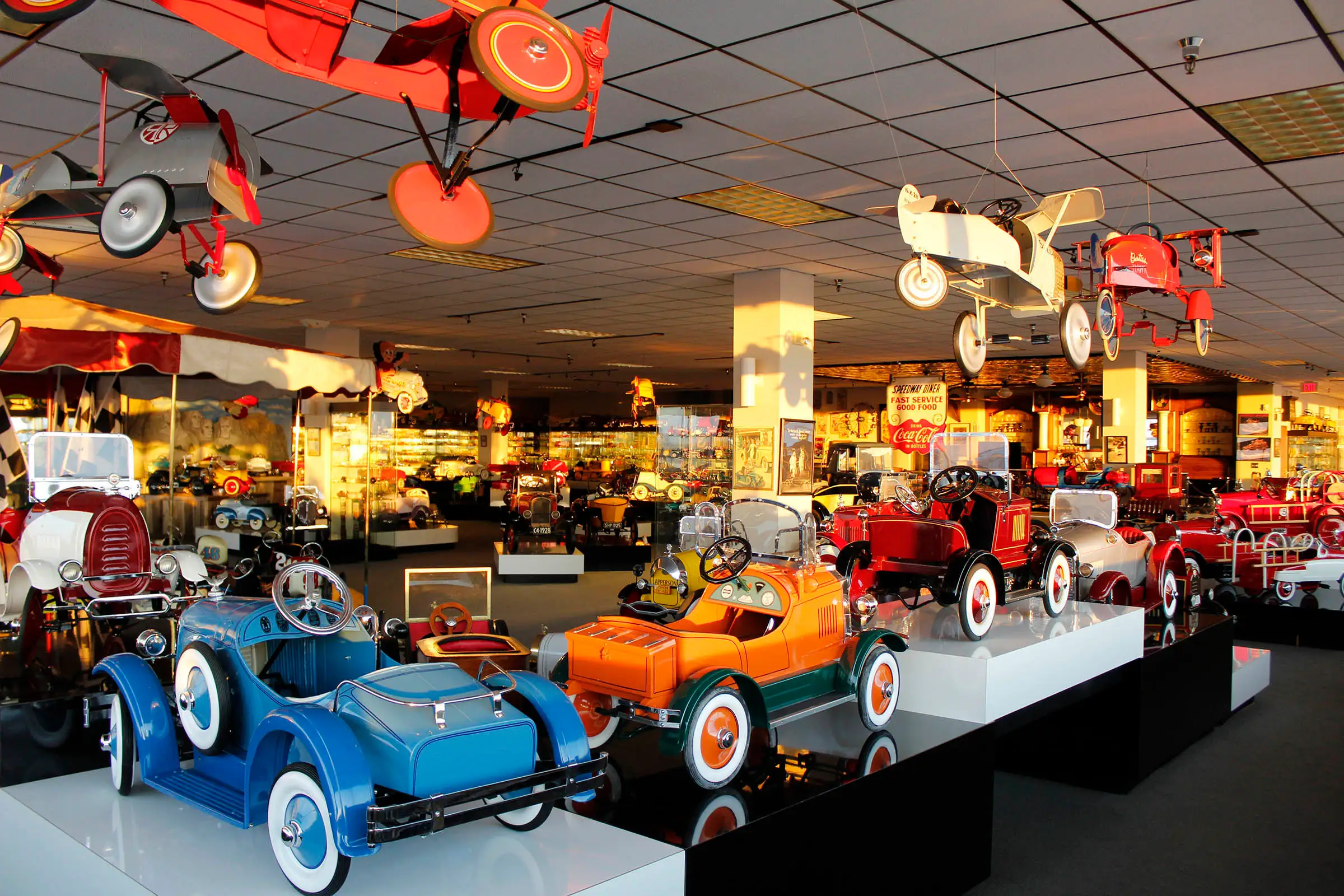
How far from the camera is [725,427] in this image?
11.2 meters

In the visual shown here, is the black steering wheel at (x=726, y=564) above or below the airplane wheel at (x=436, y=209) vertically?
below

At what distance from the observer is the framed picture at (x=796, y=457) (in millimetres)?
9586

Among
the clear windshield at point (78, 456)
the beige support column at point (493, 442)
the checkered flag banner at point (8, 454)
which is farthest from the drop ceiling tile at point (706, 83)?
the beige support column at point (493, 442)

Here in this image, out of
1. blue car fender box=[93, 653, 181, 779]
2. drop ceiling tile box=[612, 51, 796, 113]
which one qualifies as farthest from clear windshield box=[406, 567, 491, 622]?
drop ceiling tile box=[612, 51, 796, 113]

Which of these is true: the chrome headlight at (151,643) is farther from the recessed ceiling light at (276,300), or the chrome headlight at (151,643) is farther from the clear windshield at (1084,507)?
the recessed ceiling light at (276,300)

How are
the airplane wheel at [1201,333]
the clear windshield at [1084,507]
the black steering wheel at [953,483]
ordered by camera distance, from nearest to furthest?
the black steering wheel at [953,483] < the clear windshield at [1084,507] < the airplane wheel at [1201,333]

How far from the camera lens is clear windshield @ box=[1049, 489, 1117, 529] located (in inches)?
277

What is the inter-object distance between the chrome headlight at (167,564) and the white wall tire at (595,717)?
268 centimetres

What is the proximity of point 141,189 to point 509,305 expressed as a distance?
831cm

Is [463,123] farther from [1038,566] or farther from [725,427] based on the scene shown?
[725,427]

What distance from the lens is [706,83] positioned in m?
4.68

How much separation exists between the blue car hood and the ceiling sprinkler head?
157 inches

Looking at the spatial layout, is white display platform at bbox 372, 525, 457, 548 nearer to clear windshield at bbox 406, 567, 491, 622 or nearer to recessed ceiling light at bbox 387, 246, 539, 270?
recessed ceiling light at bbox 387, 246, 539, 270

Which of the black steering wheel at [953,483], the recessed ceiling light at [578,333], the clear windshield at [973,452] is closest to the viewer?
the black steering wheel at [953,483]
